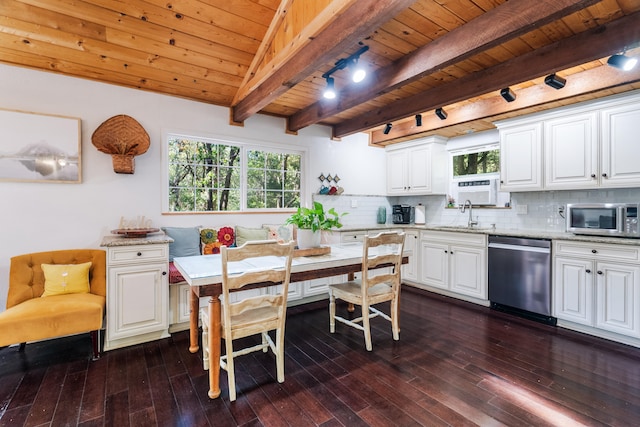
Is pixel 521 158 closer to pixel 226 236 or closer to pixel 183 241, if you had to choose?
pixel 226 236

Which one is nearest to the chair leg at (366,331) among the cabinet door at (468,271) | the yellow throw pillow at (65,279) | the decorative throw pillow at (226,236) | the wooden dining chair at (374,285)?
the wooden dining chair at (374,285)

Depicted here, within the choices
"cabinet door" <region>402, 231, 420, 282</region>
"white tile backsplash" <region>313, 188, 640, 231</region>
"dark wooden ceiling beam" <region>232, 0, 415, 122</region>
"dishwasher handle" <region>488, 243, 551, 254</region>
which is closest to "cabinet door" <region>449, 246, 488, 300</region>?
"dishwasher handle" <region>488, 243, 551, 254</region>

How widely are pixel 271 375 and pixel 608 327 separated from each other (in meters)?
3.00

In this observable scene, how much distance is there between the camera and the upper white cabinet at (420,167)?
4.52 metres

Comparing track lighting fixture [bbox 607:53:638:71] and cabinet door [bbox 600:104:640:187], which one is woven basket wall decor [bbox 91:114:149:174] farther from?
cabinet door [bbox 600:104:640:187]

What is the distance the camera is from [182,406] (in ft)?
6.15

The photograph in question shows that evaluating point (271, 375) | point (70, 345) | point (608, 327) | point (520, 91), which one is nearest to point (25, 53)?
point (70, 345)

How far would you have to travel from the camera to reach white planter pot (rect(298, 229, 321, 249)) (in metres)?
2.55

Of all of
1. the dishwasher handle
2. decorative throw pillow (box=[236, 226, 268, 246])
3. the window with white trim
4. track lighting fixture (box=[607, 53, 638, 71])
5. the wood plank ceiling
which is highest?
the wood plank ceiling

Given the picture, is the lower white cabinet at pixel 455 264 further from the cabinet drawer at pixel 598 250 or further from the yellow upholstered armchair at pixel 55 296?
the yellow upholstered armchair at pixel 55 296

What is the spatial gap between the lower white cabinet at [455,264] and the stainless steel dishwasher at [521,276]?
120 mm

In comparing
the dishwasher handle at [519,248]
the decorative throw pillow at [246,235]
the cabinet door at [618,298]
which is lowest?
the cabinet door at [618,298]

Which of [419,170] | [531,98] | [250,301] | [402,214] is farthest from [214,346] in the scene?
[419,170]

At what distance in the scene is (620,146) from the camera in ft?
9.50
